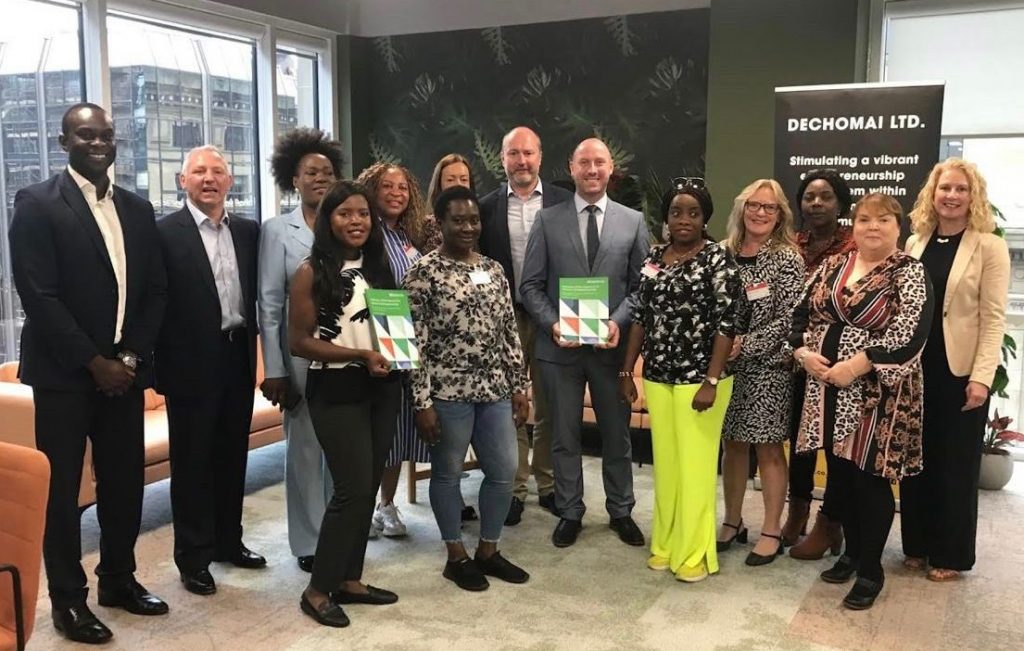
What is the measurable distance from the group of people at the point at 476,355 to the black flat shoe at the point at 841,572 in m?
0.01

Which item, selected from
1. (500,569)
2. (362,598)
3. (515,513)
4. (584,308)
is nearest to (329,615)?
(362,598)

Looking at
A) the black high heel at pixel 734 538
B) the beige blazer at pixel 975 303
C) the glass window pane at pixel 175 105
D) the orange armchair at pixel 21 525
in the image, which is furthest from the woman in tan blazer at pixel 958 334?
the glass window pane at pixel 175 105

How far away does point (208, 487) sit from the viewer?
11.5 ft

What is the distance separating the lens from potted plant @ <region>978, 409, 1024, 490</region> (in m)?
4.98

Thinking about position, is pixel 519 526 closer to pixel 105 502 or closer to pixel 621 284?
pixel 621 284

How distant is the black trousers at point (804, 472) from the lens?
3.68 meters

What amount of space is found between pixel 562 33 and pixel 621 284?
11.0 feet

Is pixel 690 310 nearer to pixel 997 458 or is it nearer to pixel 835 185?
pixel 835 185

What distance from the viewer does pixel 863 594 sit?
3371 millimetres

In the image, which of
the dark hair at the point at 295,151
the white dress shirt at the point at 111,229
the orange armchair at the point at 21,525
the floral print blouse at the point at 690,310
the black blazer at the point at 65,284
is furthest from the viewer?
the dark hair at the point at 295,151

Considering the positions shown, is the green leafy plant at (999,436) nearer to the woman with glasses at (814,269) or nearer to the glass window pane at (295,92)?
the woman with glasses at (814,269)

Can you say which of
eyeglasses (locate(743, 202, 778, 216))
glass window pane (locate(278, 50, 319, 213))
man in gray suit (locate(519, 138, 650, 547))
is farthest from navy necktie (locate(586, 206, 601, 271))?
glass window pane (locate(278, 50, 319, 213))

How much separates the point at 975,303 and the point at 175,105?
511 centimetres

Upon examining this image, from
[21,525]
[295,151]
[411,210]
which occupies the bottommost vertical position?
[21,525]
